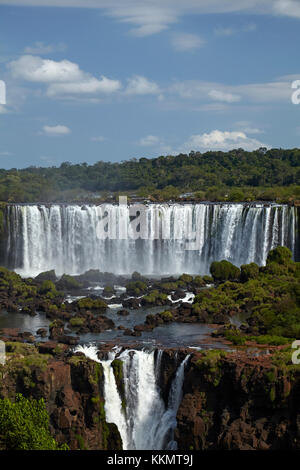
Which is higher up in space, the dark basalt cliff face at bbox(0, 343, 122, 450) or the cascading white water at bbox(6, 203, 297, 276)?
the cascading white water at bbox(6, 203, 297, 276)

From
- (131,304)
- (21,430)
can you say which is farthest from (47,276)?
(21,430)

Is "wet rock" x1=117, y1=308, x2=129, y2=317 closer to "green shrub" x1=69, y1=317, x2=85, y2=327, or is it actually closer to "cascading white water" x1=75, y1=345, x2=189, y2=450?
"green shrub" x1=69, y1=317, x2=85, y2=327

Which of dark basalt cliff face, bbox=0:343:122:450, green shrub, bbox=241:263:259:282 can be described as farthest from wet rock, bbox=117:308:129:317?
dark basalt cliff face, bbox=0:343:122:450

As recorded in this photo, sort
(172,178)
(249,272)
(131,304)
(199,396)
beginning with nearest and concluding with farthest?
(199,396)
(131,304)
(249,272)
(172,178)

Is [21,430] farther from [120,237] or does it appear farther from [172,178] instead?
[172,178]

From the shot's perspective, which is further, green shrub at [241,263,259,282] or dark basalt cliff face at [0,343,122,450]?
green shrub at [241,263,259,282]

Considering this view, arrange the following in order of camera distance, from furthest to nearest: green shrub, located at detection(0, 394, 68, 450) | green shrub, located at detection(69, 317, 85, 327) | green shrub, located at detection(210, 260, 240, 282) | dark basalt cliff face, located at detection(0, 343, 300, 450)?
green shrub, located at detection(210, 260, 240, 282) < green shrub, located at detection(69, 317, 85, 327) < dark basalt cliff face, located at detection(0, 343, 300, 450) < green shrub, located at detection(0, 394, 68, 450)
